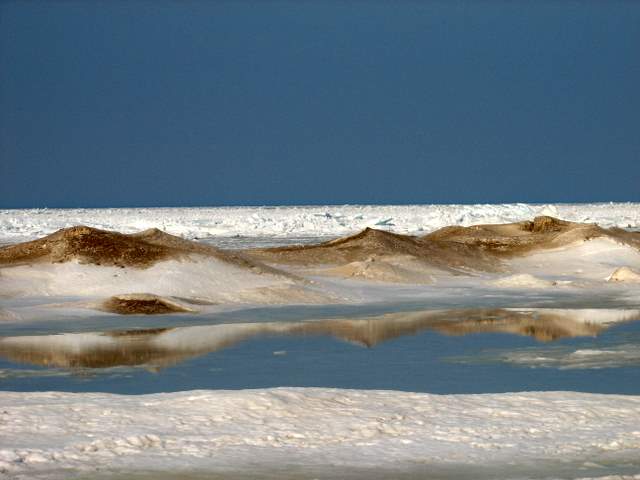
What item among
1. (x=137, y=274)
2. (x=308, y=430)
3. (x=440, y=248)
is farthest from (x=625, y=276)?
(x=308, y=430)

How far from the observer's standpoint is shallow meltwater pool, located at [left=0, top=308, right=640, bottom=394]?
23.5ft

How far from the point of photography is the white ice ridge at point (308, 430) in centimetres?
503

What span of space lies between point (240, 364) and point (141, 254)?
6192 mm

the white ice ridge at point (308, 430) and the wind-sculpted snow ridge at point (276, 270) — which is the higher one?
the wind-sculpted snow ridge at point (276, 270)

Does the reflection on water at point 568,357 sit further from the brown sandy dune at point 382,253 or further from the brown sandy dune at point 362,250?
the brown sandy dune at point 382,253

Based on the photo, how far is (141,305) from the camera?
1166cm

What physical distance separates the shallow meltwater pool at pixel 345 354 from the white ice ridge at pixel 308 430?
0.64 m

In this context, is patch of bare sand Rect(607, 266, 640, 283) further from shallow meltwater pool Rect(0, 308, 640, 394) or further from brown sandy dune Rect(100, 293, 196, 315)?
brown sandy dune Rect(100, 293, 196, 315)

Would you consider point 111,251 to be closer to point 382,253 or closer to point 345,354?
point 382,253

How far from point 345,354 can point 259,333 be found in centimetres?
151

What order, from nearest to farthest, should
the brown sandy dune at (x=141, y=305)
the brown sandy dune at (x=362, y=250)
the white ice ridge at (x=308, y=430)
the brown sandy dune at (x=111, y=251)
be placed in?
the white ice ridge at (x=308, y=430)
the brown sandy dune at (x=141, y=305)
the brown sandy dune at (x=111, y=251)
the brown sandy dune at (x=362, y=250)

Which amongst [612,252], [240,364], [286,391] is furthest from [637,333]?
[612,252]

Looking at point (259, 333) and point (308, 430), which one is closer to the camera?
point (308, 430)

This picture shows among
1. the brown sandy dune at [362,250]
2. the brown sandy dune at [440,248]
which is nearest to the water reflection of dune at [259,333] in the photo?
the brown sandy dune at [362,250]
